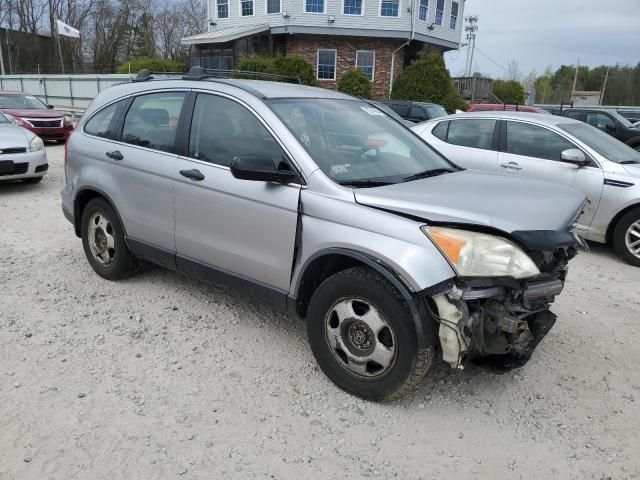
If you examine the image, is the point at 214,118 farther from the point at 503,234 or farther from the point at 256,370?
the point at 503,234

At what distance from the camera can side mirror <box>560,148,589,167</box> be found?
19.8ft

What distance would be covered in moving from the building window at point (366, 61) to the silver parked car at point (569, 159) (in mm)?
22942

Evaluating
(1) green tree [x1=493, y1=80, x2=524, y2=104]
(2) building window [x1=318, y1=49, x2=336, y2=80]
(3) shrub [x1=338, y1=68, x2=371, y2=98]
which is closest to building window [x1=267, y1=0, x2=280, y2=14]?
(2) building window [x1=318, y1=49, x2=336, y2=80]

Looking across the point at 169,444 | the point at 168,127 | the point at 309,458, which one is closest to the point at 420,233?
the point at 309,458

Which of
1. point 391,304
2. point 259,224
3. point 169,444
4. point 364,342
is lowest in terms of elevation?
point 169,444

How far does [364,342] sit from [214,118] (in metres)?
1.94

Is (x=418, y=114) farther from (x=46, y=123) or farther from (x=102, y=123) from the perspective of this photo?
(x=102, y=123)

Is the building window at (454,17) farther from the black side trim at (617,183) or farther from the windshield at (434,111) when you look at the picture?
the black side trim at (617,183)

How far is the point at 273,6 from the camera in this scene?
93.6ft

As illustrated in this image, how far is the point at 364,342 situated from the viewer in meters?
3.00

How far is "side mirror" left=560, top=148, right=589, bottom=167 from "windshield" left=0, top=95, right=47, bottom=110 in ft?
46.9

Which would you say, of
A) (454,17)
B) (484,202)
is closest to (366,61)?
(454,17)

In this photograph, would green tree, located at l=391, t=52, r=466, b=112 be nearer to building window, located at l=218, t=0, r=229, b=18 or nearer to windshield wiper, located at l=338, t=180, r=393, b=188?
building window, located at l=218, t=0, r=229, b=18

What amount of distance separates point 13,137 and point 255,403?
7597 millimetres
